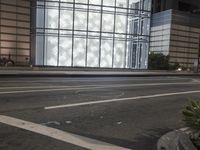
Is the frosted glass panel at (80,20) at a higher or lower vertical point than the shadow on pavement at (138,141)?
higher

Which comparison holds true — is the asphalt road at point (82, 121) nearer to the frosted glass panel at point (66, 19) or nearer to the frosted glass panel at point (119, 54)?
the frosted glass panel at point (66, 19)

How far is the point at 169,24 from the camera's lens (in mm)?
43094

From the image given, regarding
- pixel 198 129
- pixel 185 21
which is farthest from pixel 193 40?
pixel 198 129

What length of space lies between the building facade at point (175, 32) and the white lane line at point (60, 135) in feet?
Answer: 124

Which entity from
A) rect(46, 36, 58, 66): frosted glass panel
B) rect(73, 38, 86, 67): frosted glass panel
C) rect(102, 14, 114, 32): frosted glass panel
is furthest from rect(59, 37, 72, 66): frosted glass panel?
rect(102, 14, 114, 32): frosted glass panel

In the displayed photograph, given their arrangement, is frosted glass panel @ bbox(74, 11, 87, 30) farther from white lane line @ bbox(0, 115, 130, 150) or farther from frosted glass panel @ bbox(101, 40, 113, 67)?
white lane line @ bbox(0, 115, 130, 150)

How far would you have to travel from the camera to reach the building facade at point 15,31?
3297 cm

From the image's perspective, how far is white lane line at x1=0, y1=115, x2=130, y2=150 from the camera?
571 centimetres

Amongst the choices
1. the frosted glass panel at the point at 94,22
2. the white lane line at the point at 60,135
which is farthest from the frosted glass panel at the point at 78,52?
the white lane line at the point at 60,135

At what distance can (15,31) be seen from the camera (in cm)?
3375

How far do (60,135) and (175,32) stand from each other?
3958 centimetres

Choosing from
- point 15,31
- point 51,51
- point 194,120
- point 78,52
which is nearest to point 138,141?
point 194,120

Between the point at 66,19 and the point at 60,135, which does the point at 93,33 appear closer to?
the point at 66,19

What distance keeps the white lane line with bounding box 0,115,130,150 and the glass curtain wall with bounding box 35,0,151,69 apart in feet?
A: 94.4
